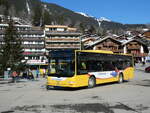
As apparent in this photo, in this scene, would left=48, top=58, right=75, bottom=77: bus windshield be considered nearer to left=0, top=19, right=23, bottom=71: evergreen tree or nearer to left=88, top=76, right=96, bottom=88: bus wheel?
left=88, top=76, right=96, bottom=88: bus wheel

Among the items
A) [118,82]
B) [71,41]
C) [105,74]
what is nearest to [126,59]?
[118,82]

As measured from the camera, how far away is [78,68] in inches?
682

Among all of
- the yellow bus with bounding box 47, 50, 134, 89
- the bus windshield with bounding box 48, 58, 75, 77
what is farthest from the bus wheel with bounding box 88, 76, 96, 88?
the bus windshield with bounding box 48, 58, 75, 77

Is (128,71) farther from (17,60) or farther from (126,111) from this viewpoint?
(17,60)

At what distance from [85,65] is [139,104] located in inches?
278

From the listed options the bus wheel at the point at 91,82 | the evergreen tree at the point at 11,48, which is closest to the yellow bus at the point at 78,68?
the bus wheel at the point at 91,82

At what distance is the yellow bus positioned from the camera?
56.3 feet

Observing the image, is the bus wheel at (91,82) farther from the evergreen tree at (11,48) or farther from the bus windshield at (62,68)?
the evergreen tree at (11,48)

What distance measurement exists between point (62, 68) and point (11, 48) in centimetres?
3789

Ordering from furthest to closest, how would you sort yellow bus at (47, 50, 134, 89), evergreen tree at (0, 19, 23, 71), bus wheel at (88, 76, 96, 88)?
evergreen tree at (0, 19, 23, 71)
bus wheel at (88, 76, 96, 88)
yellow bus at (47, 50, 134, 89)

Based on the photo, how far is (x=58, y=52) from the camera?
714 inches

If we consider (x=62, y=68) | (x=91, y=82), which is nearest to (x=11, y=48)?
(x=91, y=82)

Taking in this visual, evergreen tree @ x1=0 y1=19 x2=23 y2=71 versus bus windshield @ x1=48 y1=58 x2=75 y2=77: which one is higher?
evergreen tree @ x1=0 y1=19 x2=23 y2=71

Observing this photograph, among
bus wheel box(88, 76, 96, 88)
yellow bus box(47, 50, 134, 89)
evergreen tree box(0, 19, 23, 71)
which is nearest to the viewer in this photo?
yellow bus box(47, 50, 134, 89)
